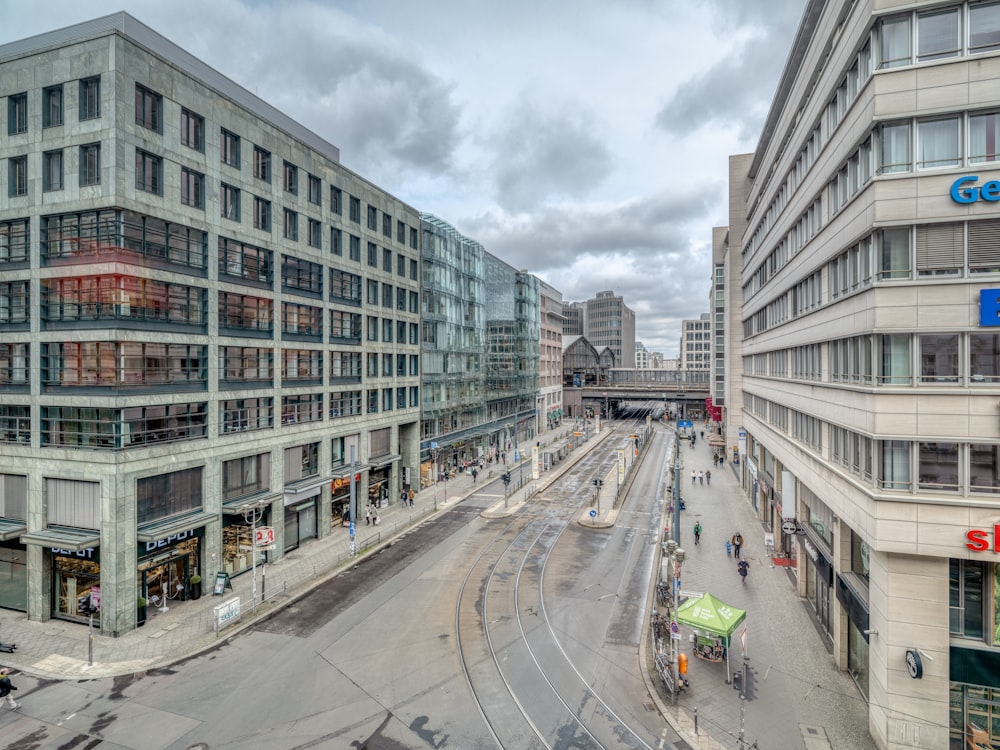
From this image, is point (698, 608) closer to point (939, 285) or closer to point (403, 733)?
point (403, 733)

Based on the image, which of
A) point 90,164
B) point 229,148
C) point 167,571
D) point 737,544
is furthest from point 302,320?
point 737,544

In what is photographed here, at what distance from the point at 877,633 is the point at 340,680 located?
18.1 metres

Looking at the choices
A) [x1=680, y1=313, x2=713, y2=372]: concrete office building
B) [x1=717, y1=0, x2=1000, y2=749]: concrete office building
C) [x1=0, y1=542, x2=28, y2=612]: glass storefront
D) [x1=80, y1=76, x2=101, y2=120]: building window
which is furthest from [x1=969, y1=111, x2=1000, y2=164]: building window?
[x1=680, y1=313, x2=713, y2=372]: concrete office building

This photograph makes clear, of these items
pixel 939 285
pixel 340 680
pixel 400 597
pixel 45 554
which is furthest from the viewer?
pixel 400 597

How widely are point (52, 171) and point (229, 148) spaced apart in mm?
8551

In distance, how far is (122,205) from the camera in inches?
961

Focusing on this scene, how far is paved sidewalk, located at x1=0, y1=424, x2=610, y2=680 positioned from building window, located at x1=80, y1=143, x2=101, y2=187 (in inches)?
787

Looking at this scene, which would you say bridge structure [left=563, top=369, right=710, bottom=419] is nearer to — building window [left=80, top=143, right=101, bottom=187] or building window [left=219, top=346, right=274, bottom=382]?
building window [left=219, top=346, right=274, bottom=382]

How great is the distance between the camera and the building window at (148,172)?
25500mm

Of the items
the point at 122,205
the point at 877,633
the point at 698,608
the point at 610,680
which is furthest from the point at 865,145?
the point at 122,205

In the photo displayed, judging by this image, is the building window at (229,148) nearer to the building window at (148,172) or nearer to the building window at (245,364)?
the building window at (148,172)

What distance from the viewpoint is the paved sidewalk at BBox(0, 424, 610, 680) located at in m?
21.9

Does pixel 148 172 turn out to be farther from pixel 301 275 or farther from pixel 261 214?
pixel 301 275

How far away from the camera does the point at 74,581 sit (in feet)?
84.8
